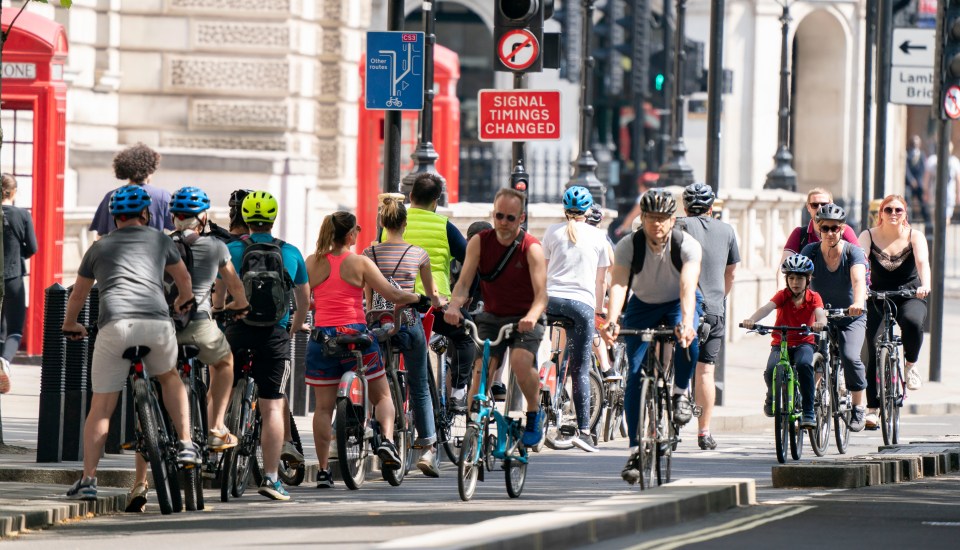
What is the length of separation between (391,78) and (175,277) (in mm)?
4578

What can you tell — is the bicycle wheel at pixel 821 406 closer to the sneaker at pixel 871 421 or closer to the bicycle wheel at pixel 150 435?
the sneaker at pixel 871 421

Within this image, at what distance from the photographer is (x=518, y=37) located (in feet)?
52.7

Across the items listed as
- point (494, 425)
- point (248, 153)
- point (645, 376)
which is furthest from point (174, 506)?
point (248, 153)

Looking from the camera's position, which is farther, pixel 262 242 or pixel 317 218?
pixel 317 218

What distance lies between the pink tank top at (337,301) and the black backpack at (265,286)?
0.45 m

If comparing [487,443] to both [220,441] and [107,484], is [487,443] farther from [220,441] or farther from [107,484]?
[107,484]

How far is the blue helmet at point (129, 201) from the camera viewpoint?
1055cm

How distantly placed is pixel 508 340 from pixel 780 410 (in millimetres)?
2660

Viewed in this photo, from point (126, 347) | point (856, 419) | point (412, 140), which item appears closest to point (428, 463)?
point (126, 347)

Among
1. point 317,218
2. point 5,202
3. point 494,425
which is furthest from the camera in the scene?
point 317,218

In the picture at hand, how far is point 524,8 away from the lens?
16.1 m

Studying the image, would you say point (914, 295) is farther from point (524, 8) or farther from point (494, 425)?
point (494, 425)

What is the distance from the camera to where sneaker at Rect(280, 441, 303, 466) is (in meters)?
11.8

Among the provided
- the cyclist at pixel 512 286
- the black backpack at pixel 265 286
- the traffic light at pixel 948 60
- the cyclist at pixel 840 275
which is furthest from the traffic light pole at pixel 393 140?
the traffic light at pixel 948 60
